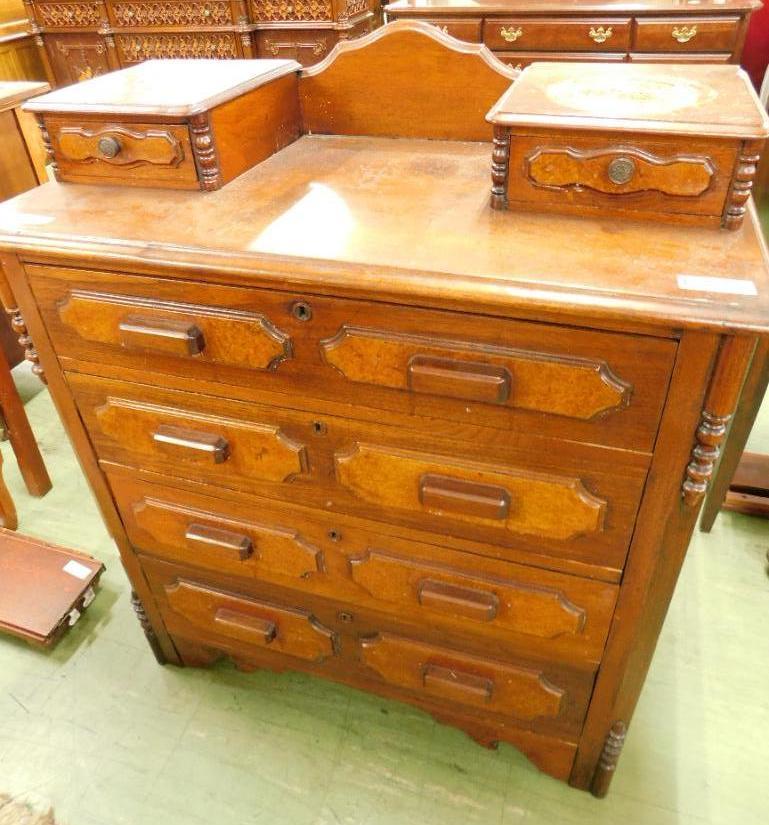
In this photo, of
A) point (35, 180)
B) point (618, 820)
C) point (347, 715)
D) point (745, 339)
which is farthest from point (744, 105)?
point (35, 180)

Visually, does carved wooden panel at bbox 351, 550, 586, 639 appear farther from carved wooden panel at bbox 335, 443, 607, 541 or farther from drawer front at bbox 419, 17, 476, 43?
drawer front at bbox 419, 17, 476, 43

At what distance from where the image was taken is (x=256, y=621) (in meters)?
1.38

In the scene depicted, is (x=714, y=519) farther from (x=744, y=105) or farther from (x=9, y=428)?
(x=9, y=428)

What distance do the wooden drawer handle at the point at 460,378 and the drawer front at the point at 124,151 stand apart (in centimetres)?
51

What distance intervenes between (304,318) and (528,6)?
2534mm

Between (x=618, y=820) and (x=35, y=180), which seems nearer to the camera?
(x=618, y=820)

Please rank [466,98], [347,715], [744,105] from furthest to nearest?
[347,715]
[466,98]
[744,105]

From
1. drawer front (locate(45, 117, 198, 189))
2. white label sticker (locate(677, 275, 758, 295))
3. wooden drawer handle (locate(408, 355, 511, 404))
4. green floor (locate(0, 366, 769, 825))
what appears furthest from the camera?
green floor (locate(0, 366, 769, 825))

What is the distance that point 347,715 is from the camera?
153 cm

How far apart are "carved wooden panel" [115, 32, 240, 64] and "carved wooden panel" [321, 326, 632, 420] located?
11.4 ft

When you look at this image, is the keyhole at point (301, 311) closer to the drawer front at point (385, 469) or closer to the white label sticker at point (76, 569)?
the drawer front at point (385, 469)

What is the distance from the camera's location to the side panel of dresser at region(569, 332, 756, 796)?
2.57 ft

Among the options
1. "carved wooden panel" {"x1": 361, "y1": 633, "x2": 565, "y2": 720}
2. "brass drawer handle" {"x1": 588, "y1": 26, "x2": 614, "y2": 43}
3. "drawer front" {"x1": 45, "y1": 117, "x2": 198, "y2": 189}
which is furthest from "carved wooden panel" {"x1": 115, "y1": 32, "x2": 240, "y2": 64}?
"carved wooden panel" {"x1": 361, "y1": 633, "x2": 565, "y2": 720}

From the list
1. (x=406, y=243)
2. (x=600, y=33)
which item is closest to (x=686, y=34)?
(x=600, y=33)
